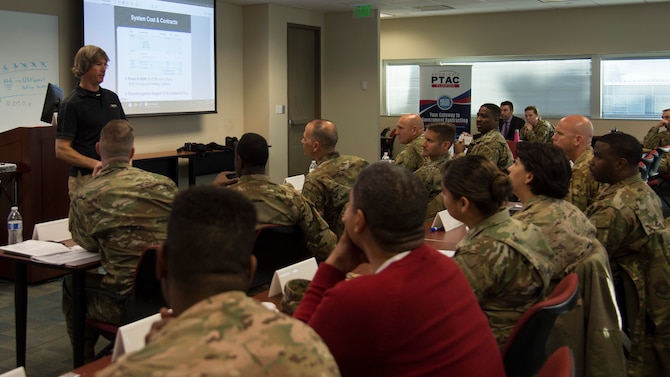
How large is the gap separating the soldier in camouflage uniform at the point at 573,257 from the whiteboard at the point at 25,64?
547 centimetres

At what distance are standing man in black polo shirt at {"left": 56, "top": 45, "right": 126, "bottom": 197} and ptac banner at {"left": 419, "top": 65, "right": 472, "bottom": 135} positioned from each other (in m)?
7.91

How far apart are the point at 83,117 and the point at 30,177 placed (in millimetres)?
1324

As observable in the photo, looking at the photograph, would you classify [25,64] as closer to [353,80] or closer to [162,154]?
[162,154]

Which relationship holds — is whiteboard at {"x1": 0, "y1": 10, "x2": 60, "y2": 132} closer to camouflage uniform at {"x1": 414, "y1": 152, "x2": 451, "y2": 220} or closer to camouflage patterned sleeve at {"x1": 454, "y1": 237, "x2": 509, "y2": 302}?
camouflage uniform at {"x1": 414, "y1": 152, "x2": 451, "y2": 220}

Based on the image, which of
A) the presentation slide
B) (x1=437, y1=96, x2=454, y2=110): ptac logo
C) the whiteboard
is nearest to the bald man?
the whiteboard

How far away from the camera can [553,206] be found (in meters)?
2.87

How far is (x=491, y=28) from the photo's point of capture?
12.7m

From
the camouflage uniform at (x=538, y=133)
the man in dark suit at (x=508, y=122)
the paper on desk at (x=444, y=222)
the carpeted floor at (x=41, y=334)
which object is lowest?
the carpeted floor at (x=41, y=334)

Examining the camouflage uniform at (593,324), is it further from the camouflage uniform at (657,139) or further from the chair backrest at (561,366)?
the camouflage uniform at (657,139)

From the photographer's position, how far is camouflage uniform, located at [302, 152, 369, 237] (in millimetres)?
4406

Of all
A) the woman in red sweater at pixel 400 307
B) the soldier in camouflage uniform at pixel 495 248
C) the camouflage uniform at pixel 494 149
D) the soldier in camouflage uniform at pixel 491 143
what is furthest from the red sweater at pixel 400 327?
the camouflage uniform at pixel 494 149

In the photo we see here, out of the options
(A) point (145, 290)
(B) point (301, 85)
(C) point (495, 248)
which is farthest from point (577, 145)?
(B) point (301, 85)

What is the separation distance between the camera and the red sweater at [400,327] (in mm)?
1536

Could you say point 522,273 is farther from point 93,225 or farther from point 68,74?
point 68,74
